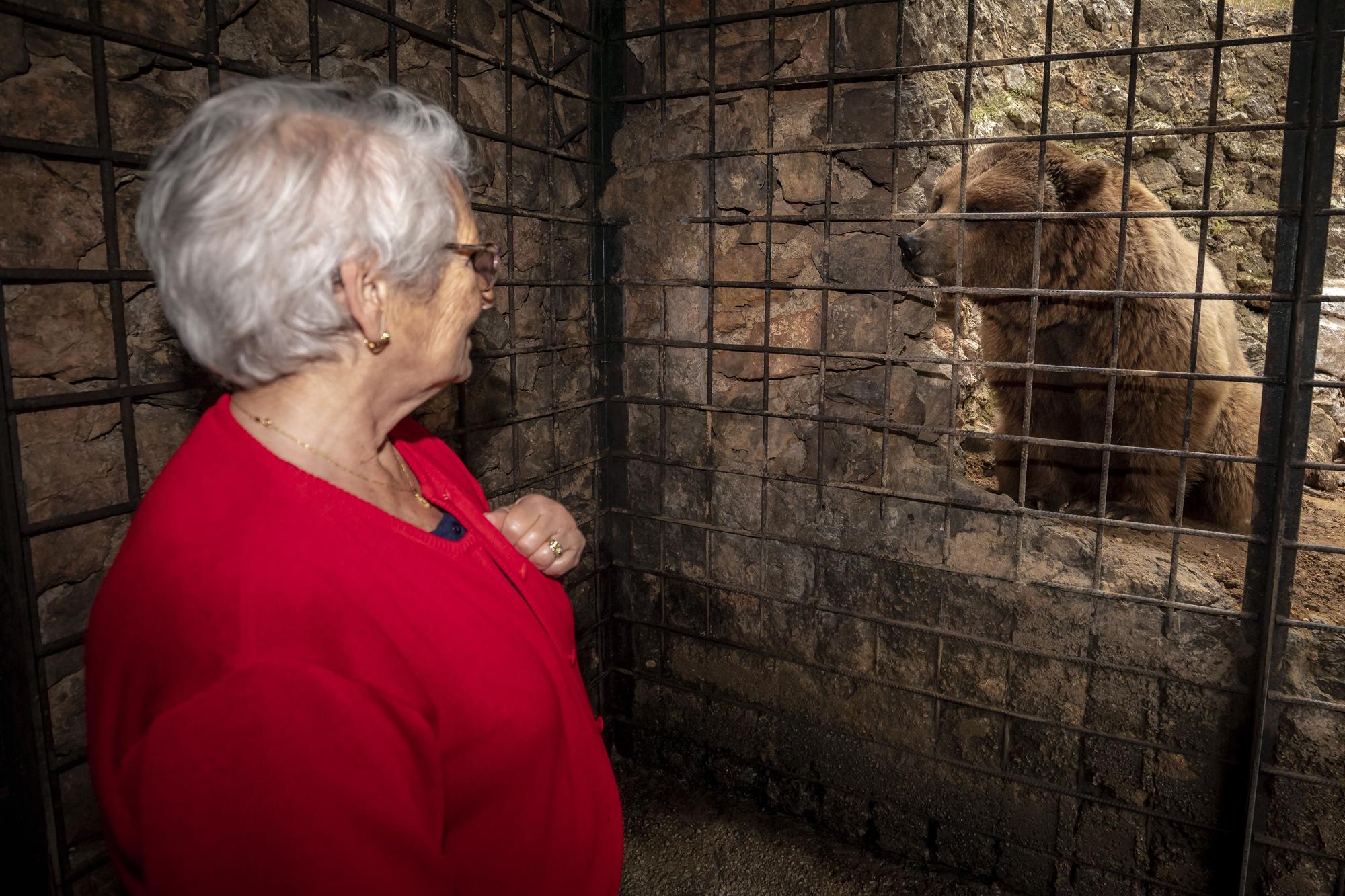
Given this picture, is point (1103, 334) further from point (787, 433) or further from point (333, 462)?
point (333, 462)

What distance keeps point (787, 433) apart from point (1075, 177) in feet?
4.47

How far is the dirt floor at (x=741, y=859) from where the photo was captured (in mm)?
2615

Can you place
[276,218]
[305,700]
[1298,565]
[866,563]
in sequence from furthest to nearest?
[866,563] < [1298,565] < [276,218] < [305,700]

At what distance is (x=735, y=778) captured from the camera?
3025mm

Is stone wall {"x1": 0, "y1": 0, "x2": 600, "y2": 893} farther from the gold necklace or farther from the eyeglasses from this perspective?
the gold necklace

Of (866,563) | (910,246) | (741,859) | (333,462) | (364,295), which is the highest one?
(910,246)

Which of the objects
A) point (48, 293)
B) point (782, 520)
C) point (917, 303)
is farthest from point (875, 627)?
point (48, 293)

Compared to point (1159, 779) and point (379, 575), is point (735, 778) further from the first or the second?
point (379, 575)

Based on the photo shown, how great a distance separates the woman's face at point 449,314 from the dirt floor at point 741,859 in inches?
82.5

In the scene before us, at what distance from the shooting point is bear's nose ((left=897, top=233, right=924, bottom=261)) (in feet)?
7.80

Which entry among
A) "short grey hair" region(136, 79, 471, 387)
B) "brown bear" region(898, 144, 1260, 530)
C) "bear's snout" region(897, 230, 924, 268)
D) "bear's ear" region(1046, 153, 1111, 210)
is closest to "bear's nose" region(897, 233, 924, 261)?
"bear's snout" region(897, 230, 924, 268)

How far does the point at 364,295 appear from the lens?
3.60ft

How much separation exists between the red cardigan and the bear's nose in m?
1.76

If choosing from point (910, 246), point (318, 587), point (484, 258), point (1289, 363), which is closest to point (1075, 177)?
point (910, 246)
